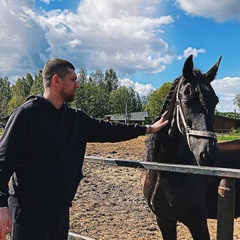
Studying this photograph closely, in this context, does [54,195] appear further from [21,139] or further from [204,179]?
[204,179]

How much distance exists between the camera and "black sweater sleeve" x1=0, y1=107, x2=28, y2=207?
2018 mm

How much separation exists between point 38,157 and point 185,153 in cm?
169

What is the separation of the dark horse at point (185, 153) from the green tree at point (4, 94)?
8139cm

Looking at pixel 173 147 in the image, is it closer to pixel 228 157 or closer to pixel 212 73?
pixel 212 73

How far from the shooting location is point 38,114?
2.17 metres

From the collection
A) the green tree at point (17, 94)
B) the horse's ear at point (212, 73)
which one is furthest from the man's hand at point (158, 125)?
the green tree at point (17, 94)

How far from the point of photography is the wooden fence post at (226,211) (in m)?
2.25

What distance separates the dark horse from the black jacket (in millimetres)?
1136

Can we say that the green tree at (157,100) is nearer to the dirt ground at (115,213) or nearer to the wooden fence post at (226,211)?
the dirt ground at (115,213)

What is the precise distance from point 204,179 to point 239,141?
1.61 m

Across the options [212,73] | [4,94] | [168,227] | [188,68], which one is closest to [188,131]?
[188,68]

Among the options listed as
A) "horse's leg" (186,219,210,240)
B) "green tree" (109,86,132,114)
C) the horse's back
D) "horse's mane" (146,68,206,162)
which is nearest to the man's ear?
"horse's mane" (146,68,206,162)

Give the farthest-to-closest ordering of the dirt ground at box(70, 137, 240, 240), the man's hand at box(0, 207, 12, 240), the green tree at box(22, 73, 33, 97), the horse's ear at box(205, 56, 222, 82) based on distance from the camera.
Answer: the green tree at box(22, 73, 33, 97)
the dirt ground at box(70, 137, 240, 240)
the horse's ear at box(205, 56, 222, 82)
the man's hand at box(0, 207, 12, 240)

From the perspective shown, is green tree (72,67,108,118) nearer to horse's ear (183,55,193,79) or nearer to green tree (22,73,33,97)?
green tree (22,73,33,97)
